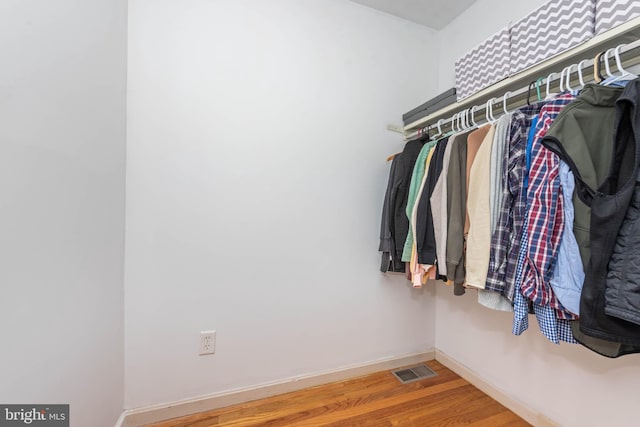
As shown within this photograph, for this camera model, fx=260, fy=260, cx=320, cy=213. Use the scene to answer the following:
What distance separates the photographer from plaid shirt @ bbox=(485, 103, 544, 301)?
96cm

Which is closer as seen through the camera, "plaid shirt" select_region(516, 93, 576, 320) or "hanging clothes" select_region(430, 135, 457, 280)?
"plaid shirt" select_region(516, 93, 576, 320)

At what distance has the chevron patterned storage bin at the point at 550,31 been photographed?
95cm

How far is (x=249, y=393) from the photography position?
1442 millimetres

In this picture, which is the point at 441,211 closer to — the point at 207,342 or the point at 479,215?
the point at 479,215

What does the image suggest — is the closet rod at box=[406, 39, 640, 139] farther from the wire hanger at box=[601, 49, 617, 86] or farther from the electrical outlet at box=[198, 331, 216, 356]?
the electrical outlet at box=[198, 331, 216, 356]

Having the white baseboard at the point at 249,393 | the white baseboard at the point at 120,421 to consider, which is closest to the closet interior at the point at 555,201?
the white baseboard at the point at 249,393

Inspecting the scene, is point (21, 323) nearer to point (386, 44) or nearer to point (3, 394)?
point (3, 394)

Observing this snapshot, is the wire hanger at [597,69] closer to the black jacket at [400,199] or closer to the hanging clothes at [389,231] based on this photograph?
the black jacket at [400,199]

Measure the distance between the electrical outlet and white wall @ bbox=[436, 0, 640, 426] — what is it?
5.03 feet

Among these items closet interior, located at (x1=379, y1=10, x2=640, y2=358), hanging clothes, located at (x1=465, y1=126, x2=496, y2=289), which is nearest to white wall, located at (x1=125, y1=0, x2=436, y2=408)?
closet interior, located at (x1=379, y1=10, x2=640, y2=358)

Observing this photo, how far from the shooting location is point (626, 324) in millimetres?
701

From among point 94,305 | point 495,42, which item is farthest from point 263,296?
point 495,42

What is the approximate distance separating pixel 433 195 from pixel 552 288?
Result: 0.61 metres

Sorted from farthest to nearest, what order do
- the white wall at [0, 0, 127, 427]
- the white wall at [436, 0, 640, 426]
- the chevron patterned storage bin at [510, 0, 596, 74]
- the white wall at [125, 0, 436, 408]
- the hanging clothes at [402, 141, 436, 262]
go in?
the hanging clothes at [402, 141, 436, 262] → the white wall at [125, 0, 436, 408] → the white wall at [436, 0, 640, 426] → the chevron patterned storage bin at [510, 0, 596, 74] → the white wall at [0, 0, 127, 427]
